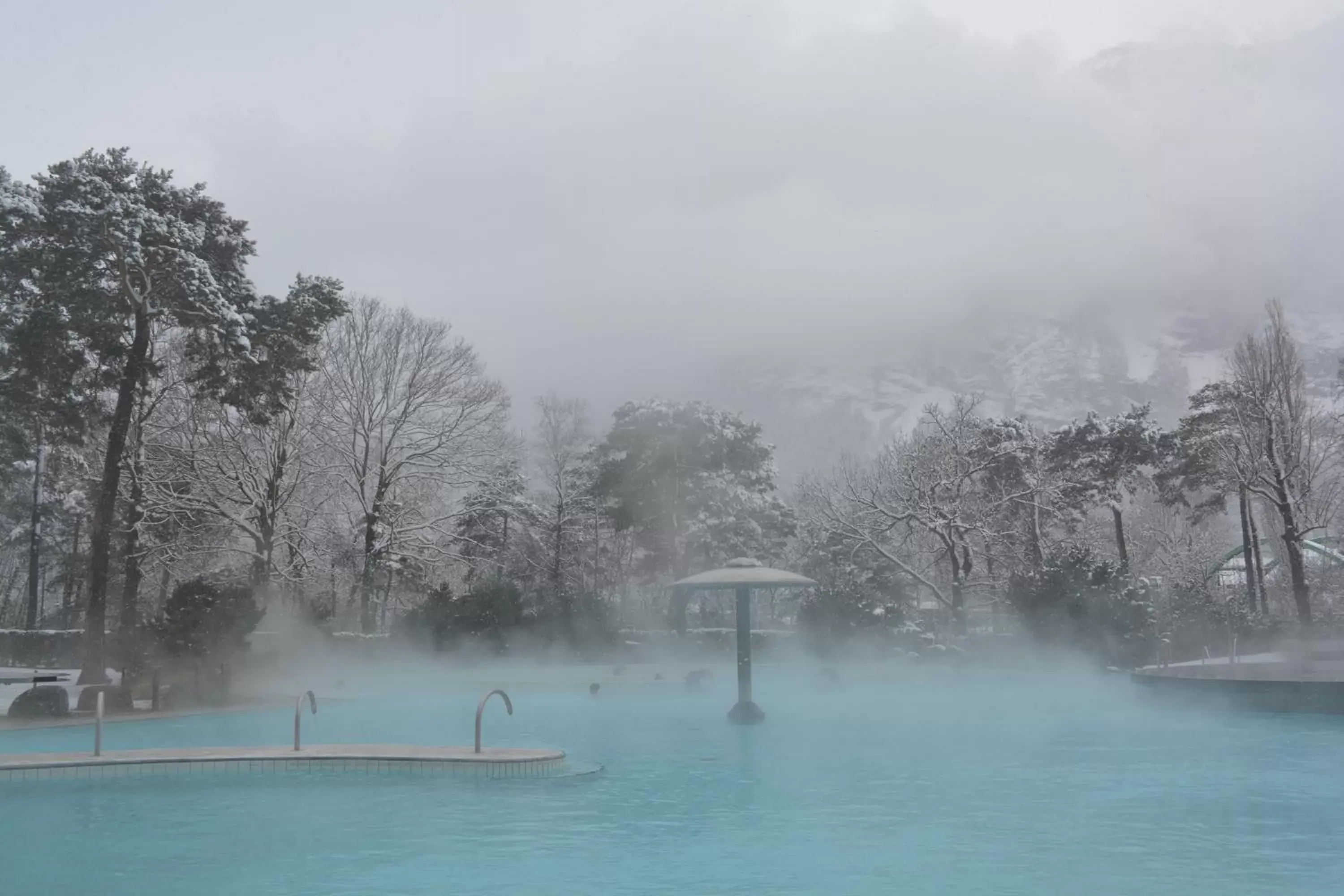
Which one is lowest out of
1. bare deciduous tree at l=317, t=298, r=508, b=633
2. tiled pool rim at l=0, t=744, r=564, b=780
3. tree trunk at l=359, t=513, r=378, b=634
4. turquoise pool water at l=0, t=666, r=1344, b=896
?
turquoise pool water at l=0, t=666, r=1344, b=896

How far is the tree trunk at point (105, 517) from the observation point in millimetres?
18812

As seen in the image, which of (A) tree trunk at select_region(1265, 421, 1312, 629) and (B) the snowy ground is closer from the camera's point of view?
(B) the snowy ground

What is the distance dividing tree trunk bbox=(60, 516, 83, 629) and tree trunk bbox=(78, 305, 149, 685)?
16477 mm

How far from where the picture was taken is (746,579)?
15.3 meters

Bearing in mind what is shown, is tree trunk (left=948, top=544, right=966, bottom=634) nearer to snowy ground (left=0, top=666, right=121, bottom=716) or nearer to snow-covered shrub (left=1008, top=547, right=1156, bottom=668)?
snow-covered shrub (left=1008, top=547, right=1156, bottom=668)

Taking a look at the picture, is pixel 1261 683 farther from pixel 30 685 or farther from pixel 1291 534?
pixel 30 685

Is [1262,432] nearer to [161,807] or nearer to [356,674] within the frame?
[356,674]

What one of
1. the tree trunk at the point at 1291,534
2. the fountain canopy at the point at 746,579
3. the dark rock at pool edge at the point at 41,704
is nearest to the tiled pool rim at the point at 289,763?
the fountain canopy at the point at 746,579

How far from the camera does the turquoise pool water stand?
24.0ft

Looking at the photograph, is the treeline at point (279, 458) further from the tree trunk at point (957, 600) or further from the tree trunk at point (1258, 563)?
the tree trunk at point (1258, 563)

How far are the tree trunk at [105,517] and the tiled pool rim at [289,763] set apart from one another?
794cm

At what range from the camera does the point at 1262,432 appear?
28875mm

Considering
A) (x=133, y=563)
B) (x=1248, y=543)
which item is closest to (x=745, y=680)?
(x=133, y=563)

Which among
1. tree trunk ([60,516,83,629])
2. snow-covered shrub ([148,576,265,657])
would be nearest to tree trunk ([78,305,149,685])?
snow-covered shrub ([148,576,265,657])
